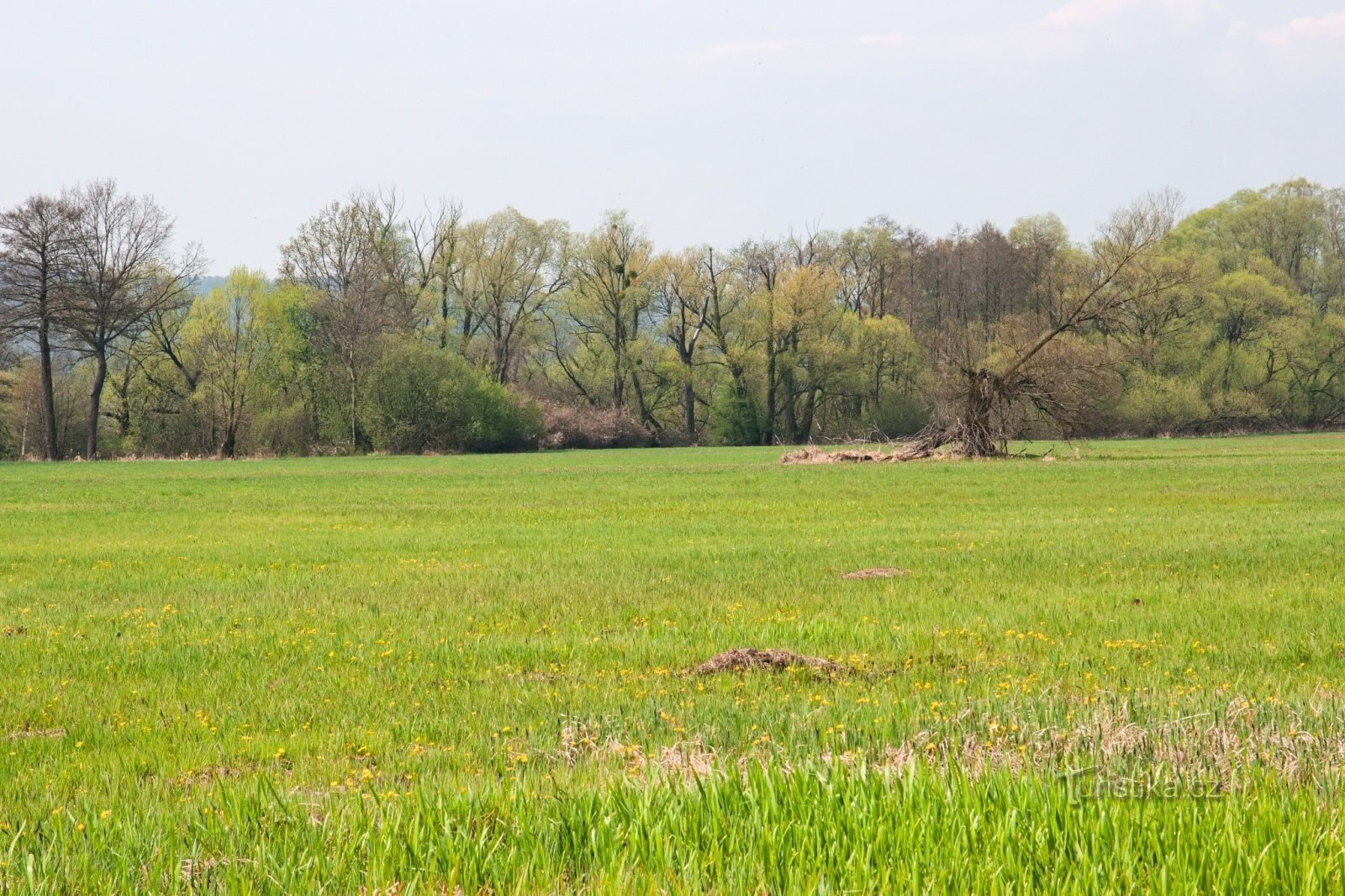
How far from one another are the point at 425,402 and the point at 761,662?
7242cm

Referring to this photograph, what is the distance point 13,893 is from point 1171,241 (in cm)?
10147

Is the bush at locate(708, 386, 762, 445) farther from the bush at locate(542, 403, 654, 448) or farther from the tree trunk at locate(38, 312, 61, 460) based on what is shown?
the tree trunk at locate(38, 312, 61, 460)

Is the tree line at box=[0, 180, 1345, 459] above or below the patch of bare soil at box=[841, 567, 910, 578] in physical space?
above

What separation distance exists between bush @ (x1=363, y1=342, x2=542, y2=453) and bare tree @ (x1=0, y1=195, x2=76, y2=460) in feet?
59.8

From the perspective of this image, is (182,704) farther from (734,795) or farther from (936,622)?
(936,622)

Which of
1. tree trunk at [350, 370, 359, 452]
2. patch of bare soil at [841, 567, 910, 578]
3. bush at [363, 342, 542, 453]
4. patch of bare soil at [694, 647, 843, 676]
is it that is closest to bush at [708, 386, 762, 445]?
bush at [363, 342, 542, 453]

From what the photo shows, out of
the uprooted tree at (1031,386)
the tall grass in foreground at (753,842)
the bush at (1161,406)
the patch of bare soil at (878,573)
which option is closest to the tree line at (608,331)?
the bush at (1161,406)

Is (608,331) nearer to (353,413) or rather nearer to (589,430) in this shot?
(589,430)

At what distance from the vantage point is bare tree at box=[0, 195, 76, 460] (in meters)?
69.6

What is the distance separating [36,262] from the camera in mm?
70562

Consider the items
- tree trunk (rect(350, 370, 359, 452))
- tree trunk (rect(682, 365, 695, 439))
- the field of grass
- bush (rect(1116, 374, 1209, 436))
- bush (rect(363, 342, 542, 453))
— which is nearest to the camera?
the field of grass

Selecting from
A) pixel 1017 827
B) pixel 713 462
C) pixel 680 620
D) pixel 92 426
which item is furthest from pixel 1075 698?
pixel 92 426

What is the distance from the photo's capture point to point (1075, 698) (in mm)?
7996

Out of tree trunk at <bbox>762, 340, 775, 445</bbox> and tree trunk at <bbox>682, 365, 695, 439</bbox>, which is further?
tree trunk at <bbox>682, 365, 695, 439</bbox>
